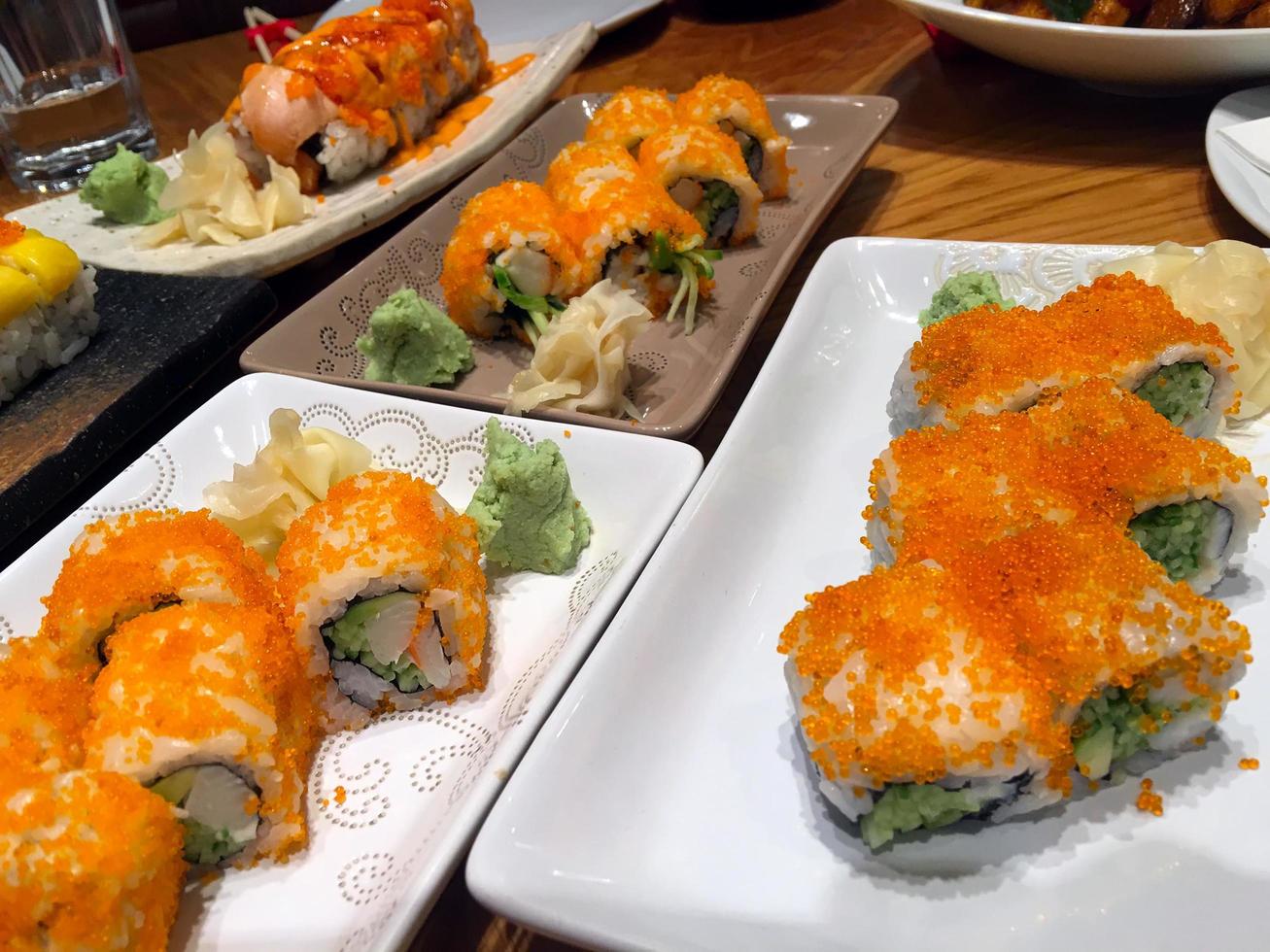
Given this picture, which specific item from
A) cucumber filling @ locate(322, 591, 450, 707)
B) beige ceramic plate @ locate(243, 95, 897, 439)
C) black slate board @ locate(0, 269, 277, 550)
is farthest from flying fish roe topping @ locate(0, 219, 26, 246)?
cucumber filling @ locate(322, 591, 450, 707)

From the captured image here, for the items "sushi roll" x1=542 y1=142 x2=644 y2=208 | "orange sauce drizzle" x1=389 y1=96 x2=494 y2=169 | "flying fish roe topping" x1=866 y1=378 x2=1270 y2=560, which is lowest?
"flying fish roe topping" x1=866 y1=378 x2=1270 y2=560

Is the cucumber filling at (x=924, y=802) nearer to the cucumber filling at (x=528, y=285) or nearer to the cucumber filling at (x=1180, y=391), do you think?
the cucumber filling at (x=1180, y=391)

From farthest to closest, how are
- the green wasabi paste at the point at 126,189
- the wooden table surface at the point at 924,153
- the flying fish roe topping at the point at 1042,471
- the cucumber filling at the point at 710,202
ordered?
the green wasabi paste at the point at 126,189 < the cucumber filling at the point at 710,202 < the wooden table surface at the point at 924,153 < the flying fish roe topping at the point at 1042,471

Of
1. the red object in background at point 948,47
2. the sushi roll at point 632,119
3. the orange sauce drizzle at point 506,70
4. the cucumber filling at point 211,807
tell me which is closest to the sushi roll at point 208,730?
the cucumber filling at point 211,807

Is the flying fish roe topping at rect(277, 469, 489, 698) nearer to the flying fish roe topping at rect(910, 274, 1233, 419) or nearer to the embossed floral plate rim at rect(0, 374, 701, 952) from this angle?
the embossed floral plate rim at rect(0, 374, 701, 952)

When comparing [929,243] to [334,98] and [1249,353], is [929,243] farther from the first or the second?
[334,98]

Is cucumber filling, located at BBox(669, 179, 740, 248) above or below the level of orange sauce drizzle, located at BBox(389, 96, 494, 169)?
below

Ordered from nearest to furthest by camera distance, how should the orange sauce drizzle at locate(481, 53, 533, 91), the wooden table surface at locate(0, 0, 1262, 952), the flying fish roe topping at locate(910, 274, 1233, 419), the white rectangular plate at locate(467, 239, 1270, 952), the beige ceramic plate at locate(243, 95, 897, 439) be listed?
1. the white rectangular plate at locate(467, 239, 1270, 952)
2. the flying fish roe topping at locate(910, 274, 1233, 419)
3. the beige ceramic plate at locate(243, 95, 897, 439)
4. the wooden table surface at locate(0, 0, 1262, 952)
5. the orange sauce drizzle at locate(481, 53, 533, 91)

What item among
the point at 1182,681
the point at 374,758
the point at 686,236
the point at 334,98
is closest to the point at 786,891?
the point at 1182,681
